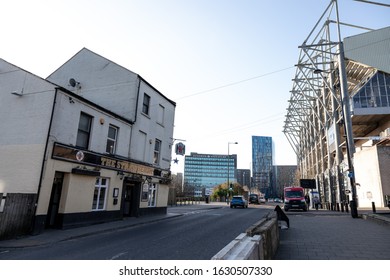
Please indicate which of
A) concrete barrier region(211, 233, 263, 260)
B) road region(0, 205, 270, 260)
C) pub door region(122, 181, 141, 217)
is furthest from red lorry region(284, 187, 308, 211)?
concrete barrier region(211, 233, 263, 260)

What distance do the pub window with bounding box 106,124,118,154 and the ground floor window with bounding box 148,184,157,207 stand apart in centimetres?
551

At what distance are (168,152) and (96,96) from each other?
25.8 feet

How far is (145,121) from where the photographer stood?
2036 centimetres

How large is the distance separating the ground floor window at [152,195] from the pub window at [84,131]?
303 inches

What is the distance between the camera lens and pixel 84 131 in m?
14.8

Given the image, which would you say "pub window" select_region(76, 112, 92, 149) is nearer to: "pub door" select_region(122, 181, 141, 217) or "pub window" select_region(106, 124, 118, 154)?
"pub window" select_region(106, 124, 118, 154)

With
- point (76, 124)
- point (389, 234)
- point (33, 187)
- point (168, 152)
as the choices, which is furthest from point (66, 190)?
point (389, 234)

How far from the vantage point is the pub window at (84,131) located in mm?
14508

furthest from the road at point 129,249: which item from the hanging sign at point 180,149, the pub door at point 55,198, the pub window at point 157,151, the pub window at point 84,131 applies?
the hanging sign at point 180,149

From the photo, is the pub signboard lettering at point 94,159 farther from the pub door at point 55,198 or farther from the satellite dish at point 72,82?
the satellite dish at point 72,82

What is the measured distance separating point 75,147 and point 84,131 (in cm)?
143

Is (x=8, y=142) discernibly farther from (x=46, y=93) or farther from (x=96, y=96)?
(x=96, y=96)

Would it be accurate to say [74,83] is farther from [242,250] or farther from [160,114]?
[242,250]

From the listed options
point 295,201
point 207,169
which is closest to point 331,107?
point 295,201
